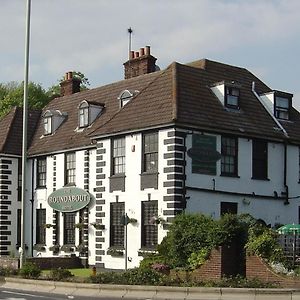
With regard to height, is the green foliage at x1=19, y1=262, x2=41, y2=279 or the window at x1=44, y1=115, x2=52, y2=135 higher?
the window at x1=44, y1=115, x2=52, y2=135

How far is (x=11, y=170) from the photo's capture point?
42.8 m

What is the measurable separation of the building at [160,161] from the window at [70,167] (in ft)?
0.18

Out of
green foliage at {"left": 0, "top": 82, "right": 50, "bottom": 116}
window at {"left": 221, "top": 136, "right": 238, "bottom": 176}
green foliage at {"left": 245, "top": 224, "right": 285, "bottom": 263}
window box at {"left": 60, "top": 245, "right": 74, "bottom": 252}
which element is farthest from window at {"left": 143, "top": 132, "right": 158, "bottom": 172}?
green foliage at {"left": 0, "top": 82, "right": 50, "bottom": 116}

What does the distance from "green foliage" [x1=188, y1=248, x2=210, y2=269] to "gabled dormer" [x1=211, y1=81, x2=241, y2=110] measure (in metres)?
10.4

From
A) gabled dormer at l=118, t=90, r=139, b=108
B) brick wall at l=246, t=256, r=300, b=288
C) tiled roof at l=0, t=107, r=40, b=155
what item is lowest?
brick wall at l=246, t=256, r=300, b=288

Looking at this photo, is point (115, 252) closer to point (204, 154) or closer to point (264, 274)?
point (204, 154)

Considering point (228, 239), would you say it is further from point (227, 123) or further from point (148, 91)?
point (148, 91)

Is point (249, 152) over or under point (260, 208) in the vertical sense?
over

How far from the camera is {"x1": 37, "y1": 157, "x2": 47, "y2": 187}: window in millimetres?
41312

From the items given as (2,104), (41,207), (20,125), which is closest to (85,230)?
(41,207)

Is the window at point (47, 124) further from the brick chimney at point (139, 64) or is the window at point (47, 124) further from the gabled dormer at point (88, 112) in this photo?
the brick chimney at point (139, 64)

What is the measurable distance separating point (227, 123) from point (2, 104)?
1448 inches

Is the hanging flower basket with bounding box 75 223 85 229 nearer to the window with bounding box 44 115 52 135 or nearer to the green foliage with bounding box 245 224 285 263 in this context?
the window with bounding box 44 115 52 135

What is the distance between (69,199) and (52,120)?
620 cm
